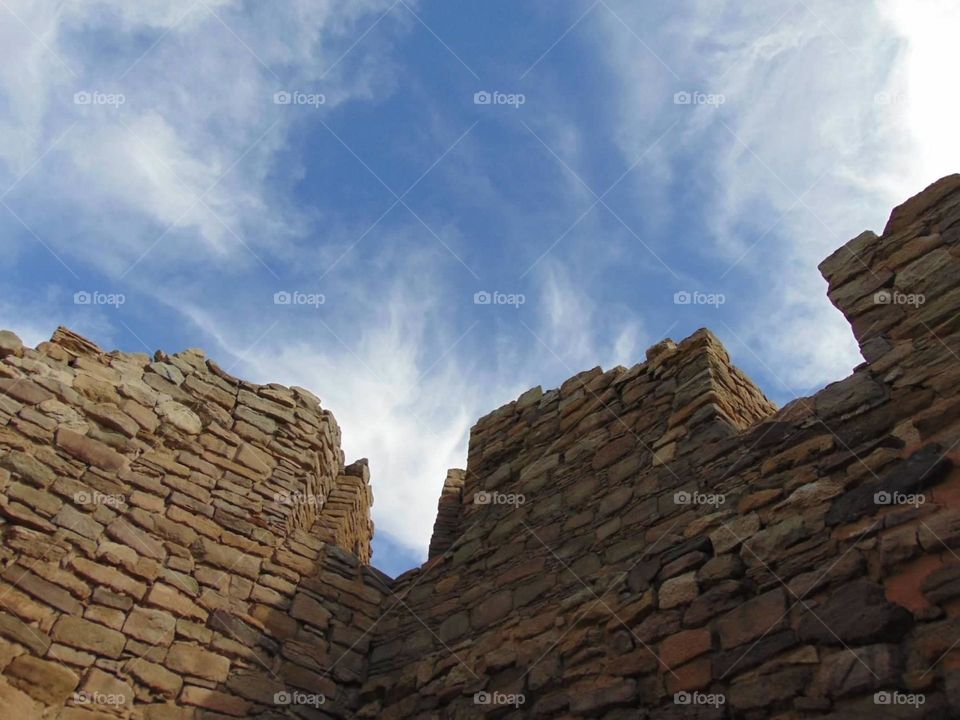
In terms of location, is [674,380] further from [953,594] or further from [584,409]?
[953,594]

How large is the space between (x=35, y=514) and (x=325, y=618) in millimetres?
2594

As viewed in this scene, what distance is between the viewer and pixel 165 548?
23.9 feet

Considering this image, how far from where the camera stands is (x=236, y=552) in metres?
7.67

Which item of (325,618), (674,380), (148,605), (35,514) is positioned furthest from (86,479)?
(674,380)

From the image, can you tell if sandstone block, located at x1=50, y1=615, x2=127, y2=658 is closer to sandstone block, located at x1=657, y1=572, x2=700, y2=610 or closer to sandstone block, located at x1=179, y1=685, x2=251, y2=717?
sandstone block, located at x1=179, y1=685, x2=251, y2=717

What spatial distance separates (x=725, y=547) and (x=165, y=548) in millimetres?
4581

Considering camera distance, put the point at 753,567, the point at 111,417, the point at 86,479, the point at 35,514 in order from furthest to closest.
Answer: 1. the point at 111,417
2. the point at 86,479
3. the point at 35,514
4. the point at 753,567

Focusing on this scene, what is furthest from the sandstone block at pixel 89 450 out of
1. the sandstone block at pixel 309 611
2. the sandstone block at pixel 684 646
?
the sandstone block at pixel 684 646

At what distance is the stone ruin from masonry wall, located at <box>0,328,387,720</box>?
0.02 meters

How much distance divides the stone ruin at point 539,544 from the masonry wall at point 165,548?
0.8 inches

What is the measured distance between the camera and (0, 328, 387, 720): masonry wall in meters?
6.34

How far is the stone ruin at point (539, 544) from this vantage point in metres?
4.71

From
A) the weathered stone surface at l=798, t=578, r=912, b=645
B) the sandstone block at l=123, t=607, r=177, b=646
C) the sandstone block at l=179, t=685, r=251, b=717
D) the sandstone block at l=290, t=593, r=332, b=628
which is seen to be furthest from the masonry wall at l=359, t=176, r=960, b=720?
the sandstone block at l=123, t=607, r=177, b=646

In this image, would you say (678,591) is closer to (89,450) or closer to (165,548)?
(165,548)
